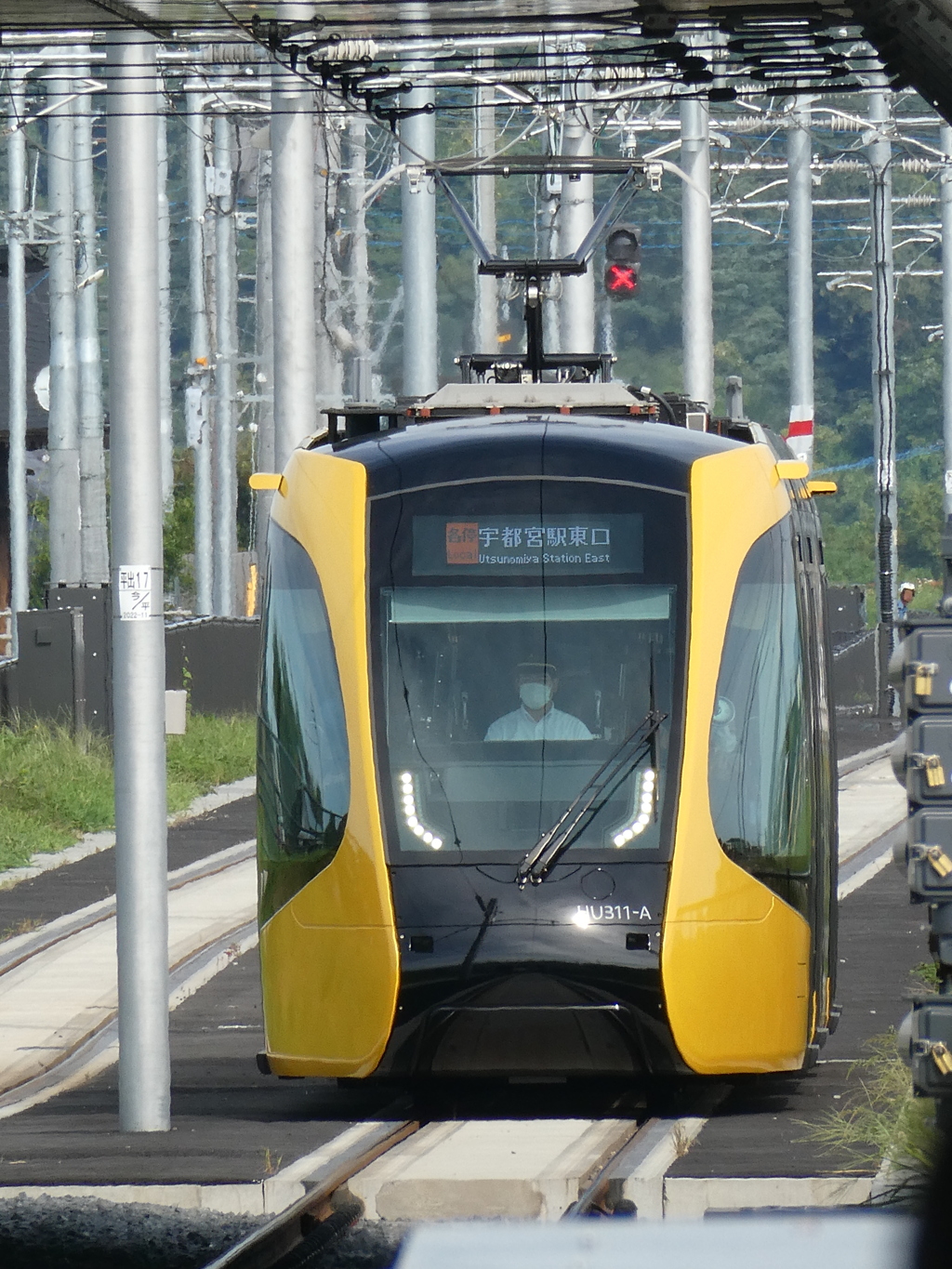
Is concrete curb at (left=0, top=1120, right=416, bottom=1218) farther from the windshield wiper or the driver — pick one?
the driver

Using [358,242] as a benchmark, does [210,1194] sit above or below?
below

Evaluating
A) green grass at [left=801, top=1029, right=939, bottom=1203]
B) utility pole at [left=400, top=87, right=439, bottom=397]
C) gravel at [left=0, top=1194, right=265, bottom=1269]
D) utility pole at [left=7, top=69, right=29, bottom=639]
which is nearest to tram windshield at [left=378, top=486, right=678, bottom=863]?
green grass at [left=801, top=1029, right=939, bottom=1203]

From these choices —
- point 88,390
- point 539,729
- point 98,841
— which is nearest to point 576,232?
point 88,390

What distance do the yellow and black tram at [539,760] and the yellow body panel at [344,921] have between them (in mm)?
11

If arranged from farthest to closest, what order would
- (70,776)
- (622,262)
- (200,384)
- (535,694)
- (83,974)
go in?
(200,384) < (622,262) < (70,776) < (83,974) < (535,694)

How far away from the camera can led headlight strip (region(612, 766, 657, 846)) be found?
912 cm

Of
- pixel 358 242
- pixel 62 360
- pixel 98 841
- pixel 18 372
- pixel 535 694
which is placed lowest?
pixel 98 841

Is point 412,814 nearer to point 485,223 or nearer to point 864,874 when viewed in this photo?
point 864,874

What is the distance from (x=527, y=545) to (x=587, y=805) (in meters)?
1.07

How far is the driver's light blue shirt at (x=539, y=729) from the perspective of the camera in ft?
30.6

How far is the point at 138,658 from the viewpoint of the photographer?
949 centimetres

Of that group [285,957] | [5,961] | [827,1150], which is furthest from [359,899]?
[5,961]

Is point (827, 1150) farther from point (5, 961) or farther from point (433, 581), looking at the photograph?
point (5, 961)

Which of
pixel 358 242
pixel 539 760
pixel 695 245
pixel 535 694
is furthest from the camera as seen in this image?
pixel 358 242
